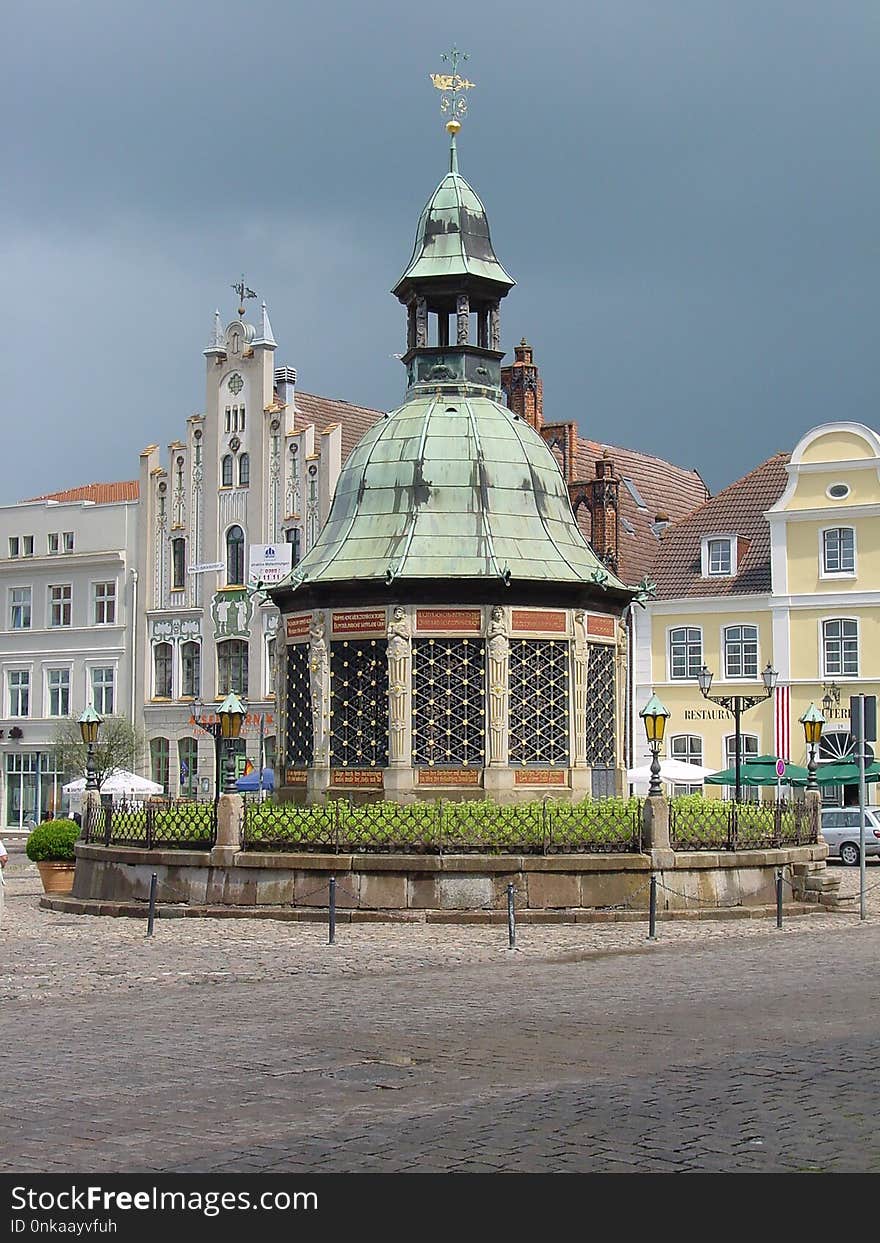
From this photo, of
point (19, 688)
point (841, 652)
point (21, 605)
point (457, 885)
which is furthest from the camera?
point (21, 605)

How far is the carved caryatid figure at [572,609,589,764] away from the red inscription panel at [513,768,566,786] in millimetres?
436

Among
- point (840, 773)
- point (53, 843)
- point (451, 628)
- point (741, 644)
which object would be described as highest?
point (741, 644)

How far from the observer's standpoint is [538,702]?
90.9 feet

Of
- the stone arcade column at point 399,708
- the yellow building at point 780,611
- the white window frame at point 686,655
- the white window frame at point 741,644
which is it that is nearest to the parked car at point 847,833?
the yellow building at point 780,611

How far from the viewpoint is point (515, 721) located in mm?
27547

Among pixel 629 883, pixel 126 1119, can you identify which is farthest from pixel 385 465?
pixel 126 1119

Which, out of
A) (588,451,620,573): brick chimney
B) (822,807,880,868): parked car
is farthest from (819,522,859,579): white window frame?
(822,807,880,868): parked car

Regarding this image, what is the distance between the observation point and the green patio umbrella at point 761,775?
4581 centimetres

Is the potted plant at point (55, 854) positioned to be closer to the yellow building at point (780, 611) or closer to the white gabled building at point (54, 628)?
the yellow building at point (780, 611)

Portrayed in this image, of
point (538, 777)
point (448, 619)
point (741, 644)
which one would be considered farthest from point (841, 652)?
point (448, 619)

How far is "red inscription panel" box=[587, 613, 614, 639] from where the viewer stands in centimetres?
2872

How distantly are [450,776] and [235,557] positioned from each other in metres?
37.4

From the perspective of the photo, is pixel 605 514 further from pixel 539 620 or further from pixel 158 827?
pixel 158 827
